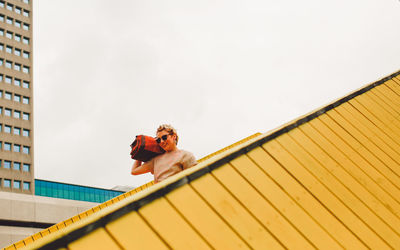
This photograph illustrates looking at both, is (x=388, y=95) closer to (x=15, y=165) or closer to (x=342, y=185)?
(x=342, y=185)

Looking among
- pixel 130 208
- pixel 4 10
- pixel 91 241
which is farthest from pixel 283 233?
pixel 4 10

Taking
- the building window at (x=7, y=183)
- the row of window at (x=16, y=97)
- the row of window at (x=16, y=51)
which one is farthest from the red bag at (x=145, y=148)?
the row of window at (x=16, y=51)

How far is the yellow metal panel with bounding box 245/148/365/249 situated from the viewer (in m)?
2.82

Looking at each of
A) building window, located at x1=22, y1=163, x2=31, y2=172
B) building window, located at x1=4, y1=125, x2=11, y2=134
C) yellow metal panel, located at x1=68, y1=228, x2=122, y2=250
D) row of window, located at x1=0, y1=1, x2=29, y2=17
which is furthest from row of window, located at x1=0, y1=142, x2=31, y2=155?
yellow metal panel, located at x1=68, y1=228, x2=122, y2=250

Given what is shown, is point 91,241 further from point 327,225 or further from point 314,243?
point 327,225

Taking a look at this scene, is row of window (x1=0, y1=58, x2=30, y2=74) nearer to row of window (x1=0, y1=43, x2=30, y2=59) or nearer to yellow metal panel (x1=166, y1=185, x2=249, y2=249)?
row of window (x1=0, y1=43, x2=30, y2=59)

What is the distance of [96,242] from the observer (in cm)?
196

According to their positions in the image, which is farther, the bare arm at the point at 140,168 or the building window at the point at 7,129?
the building window at the point at 7,129

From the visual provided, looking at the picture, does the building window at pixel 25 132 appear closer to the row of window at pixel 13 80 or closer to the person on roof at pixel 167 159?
the row of window at pixel 13 80

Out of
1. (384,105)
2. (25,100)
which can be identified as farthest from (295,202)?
(25,100)

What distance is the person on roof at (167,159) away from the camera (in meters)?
3.96

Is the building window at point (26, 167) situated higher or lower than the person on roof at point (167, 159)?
higher

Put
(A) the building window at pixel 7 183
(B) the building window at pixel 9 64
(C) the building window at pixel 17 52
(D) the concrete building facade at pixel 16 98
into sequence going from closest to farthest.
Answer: (A) the building window at pixel 7 183 < (D) the concrete building facade at pixel 16 98 < (B) the building window at pixel 9 64 < (C) the building window at pixel 17 52

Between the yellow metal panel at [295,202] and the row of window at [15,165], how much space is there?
6891cm
